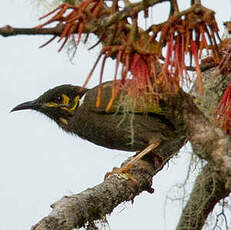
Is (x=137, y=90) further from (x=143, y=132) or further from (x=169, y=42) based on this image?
(x=143, y=132)

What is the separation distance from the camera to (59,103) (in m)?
5.36

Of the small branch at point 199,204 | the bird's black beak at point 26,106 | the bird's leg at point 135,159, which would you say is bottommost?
the small branch at point 199,204

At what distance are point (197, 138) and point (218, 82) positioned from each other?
88 centimetres

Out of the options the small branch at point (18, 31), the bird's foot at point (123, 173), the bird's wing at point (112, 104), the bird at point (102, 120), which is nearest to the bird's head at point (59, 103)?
the bird at point (102, 120)

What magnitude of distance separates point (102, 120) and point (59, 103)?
58cm

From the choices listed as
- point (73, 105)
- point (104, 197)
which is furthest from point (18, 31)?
point (73, 105)

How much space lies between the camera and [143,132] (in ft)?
15.5

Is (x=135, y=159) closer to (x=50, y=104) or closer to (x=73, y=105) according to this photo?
(x=73, y=105)

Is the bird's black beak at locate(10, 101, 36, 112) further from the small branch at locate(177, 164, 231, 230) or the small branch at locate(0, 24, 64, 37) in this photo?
the small branch at locate(0, 24, 64, 37)

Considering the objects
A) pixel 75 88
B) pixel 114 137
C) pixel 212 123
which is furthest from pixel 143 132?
pixel 212 123

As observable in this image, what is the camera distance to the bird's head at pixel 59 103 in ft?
17.4

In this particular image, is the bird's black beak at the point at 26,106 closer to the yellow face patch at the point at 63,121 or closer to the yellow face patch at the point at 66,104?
the yellow face patch at the point at 66,104

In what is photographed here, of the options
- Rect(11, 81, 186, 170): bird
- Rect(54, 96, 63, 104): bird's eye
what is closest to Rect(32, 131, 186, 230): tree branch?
Rect(11, 81, 186, 170): bird

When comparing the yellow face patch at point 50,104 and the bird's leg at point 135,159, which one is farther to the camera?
the yellow face patch at point 50,104
